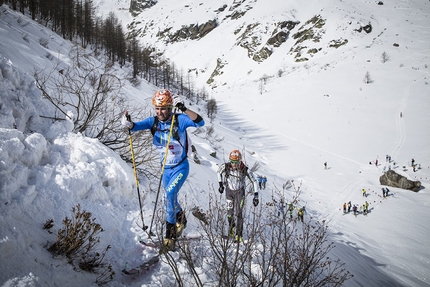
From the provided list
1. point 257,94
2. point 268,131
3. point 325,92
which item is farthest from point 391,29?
point 268,131

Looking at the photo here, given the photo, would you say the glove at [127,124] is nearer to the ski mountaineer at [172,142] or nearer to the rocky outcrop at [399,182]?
the ski mountaineer at [172,142]

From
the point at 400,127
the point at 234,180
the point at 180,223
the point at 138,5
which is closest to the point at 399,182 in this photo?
the point at 400,127

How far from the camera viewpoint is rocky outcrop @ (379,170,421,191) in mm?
19734

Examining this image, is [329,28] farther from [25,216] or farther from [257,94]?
[25,216]

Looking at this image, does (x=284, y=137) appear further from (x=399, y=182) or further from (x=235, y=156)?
(x=235, y=156)

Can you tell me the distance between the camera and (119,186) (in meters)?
4.21

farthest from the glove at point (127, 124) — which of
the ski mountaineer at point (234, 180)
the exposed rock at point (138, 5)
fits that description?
the exposed rock at point (138, 5)

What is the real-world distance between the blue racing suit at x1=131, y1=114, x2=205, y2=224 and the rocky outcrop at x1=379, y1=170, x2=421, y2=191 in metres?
25.0

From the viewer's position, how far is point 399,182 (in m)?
20.1

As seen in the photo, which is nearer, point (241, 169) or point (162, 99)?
point (162, 99)

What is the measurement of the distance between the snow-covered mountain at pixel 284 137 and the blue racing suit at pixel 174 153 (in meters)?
0.82

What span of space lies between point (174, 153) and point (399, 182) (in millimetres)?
25346

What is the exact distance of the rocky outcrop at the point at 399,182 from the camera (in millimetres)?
19734

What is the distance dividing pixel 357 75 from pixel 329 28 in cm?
3810
